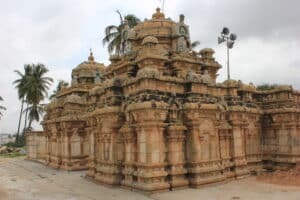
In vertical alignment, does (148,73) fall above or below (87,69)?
below

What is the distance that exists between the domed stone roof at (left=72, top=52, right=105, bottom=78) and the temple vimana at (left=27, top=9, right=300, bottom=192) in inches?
288

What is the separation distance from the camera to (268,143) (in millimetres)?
15000

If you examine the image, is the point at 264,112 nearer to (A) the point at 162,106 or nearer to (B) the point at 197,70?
(B) the point at 197,70

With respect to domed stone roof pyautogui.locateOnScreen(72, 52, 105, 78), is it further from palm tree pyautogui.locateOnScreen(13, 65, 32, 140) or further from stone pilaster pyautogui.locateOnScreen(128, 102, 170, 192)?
palm tree pyautogui.locateOnScreen(13, 65, 32, 140)

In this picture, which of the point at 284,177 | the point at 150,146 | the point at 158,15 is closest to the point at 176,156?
the point at 150,146

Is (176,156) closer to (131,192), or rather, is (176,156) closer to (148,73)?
(131,192)

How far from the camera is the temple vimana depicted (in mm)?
10727

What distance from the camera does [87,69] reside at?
2248cm

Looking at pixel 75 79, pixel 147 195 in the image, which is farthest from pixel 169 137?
pixel 75 79

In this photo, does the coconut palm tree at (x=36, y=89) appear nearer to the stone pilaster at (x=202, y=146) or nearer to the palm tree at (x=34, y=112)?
the palm tree at (x=34, y=112)

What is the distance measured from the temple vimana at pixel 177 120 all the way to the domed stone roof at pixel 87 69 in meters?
7.31

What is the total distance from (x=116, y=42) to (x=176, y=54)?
19140mm

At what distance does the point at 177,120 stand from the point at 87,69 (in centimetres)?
1268

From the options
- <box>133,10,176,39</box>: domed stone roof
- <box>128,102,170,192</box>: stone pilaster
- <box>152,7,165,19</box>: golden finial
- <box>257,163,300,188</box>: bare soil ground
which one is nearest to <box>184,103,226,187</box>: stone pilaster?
<box>128,102,170,192</box>: stone pilaster
